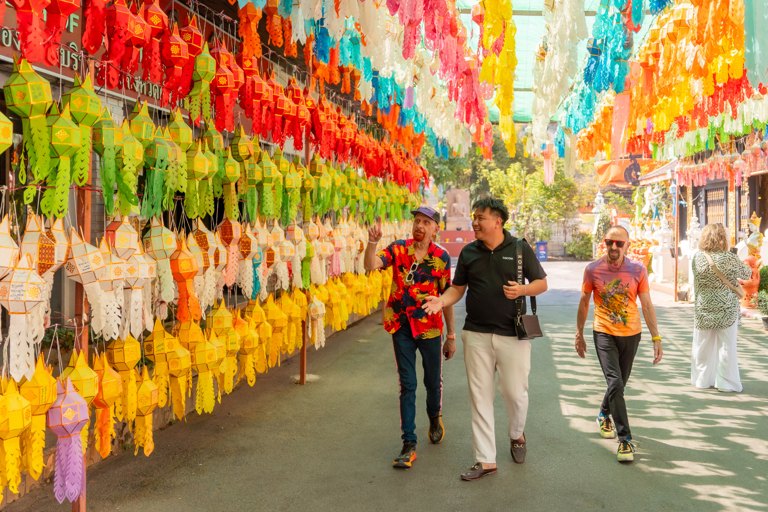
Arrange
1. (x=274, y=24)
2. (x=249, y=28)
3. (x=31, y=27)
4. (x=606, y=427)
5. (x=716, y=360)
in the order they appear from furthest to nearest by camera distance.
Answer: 1. (x=716, y=360)
2. (x=606, y=427)
3. (x=274, y=24)
4. (x=249, y=28)
5. (x=31, y=27)

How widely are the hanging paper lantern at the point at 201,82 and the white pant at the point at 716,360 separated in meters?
4.42

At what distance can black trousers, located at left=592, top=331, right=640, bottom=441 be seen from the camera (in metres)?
3.45

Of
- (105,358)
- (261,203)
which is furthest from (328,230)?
(105,358)

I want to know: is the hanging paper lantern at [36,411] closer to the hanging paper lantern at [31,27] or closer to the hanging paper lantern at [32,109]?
the hanging paper lantern at [32,109]

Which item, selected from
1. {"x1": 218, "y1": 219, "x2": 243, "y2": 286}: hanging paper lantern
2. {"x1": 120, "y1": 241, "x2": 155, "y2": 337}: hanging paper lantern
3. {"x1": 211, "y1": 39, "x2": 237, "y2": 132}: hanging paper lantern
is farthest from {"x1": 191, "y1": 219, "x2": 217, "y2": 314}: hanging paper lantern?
{"x1": 211, "y1": 39, "x2": 237, "y2": 132}: hanging paper lantern

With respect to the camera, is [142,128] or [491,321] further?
[491,321]

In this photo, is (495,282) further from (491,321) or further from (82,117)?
(82,117)

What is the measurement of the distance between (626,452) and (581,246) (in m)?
25.0

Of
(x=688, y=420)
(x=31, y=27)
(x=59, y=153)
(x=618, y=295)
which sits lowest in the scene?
(x=688, y=420)

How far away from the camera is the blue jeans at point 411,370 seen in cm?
336

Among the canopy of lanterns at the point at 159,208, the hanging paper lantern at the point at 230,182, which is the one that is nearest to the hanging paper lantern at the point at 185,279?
the canopy of lanterns at the point at 159,208

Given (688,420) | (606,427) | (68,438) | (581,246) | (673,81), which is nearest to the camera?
(68,438)

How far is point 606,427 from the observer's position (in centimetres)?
385

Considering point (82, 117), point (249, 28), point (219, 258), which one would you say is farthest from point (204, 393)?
point (249, 28)
